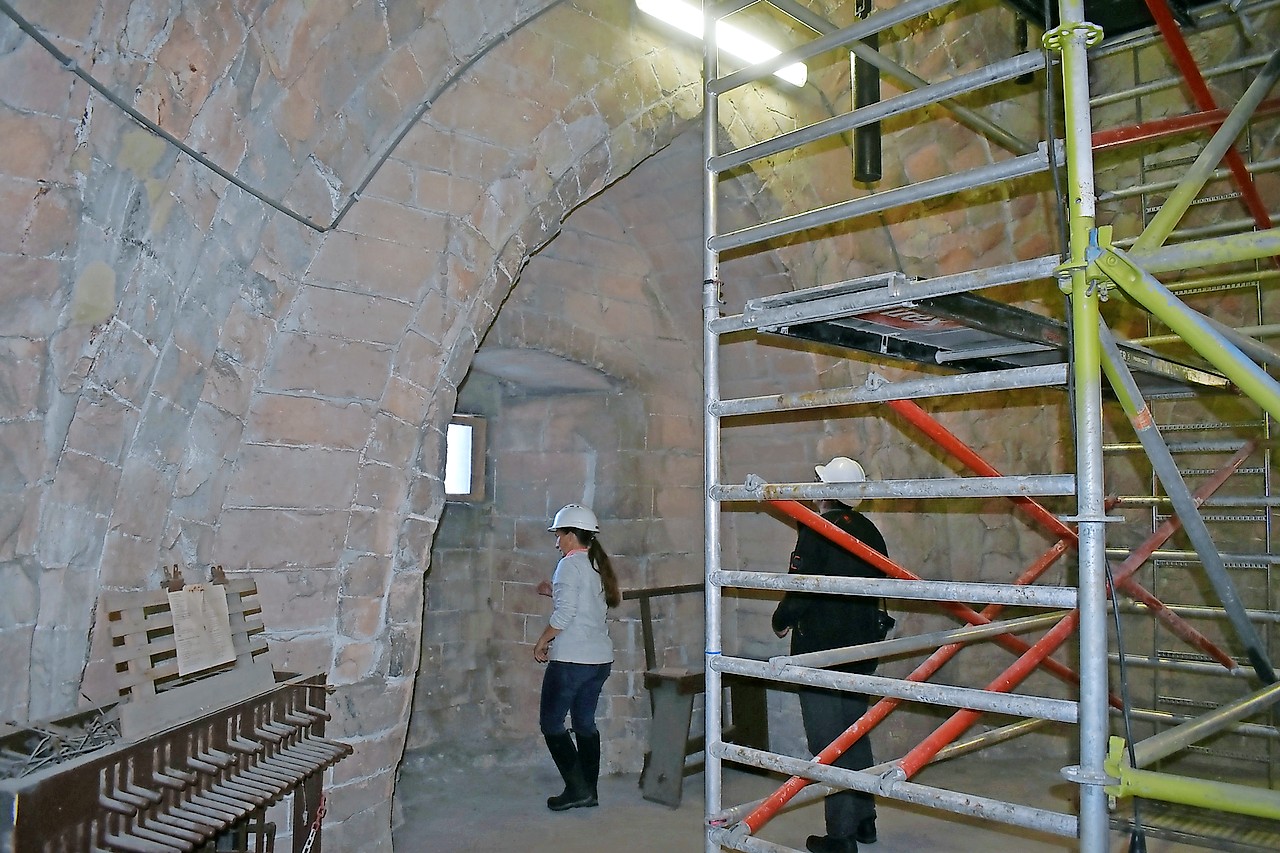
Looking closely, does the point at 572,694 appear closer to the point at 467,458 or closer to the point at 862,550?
the point at 467,458

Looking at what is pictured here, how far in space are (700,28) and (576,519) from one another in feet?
7.64

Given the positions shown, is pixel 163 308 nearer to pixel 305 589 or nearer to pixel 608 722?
pixel 305 589

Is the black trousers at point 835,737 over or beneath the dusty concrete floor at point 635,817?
over

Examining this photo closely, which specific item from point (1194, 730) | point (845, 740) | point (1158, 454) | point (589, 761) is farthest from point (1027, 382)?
point (589, 761)

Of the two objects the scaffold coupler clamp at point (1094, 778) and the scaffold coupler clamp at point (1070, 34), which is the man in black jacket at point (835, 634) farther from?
the scaffold coupler clamp at point (1070, 34)

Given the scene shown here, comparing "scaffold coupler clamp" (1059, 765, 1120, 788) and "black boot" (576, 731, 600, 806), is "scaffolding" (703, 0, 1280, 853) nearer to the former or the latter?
"scaffold coupler clamp" (1059, 765, 1120, 788)

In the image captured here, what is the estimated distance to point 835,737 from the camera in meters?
4.17

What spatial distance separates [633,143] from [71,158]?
88.7 inches

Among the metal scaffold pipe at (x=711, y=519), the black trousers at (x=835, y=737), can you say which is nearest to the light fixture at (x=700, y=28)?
the metal scaffold pipe at (x=711, y=519)

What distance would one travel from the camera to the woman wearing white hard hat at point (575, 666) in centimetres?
494

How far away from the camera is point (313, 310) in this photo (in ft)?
10.5

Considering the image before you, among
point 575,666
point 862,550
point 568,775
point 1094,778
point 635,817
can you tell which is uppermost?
point 862,550

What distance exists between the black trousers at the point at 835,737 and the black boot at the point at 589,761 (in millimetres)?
1212

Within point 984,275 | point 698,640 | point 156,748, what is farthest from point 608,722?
point 984,275
